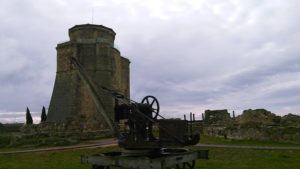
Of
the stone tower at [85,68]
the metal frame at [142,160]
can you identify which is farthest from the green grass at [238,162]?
the stone tower at [85,68]

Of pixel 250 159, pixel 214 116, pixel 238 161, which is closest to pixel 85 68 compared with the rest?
pixel 214 116

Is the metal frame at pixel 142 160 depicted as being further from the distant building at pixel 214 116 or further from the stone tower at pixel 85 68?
the stone tower at pixel 85 68

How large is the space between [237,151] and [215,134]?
1166 centimetres

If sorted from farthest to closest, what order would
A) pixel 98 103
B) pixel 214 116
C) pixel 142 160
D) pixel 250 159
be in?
pixel 214 116 < pixel 250 159 < pixel 98 103 < pixel 142 160

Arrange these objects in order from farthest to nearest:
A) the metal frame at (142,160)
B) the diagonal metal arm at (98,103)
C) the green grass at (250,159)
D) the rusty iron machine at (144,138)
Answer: the green grass at (250,159) → the diagonal metal arm at (98,103) → the rusty iron machine at (144,138) → the metal frame at (142,160)

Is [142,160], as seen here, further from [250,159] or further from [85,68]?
[85,68]

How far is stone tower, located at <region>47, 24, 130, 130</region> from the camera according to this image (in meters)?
34.4

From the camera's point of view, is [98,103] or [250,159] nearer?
[98,103]

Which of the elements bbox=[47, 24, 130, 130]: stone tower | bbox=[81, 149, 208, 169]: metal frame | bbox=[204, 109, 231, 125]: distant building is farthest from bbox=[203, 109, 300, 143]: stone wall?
bbox=[47, 24, 130, 130]: stone tower

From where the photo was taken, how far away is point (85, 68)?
34656 millimetres

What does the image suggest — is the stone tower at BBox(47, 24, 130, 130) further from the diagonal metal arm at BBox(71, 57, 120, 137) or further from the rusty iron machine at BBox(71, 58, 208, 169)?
the rusty iron machine at BBox(71, 58, 208, 169)

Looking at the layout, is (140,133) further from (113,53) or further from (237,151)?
(113,53)

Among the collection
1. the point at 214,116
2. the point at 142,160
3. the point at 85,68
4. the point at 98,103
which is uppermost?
the point at 85,68

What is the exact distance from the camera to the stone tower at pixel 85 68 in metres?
34.4
